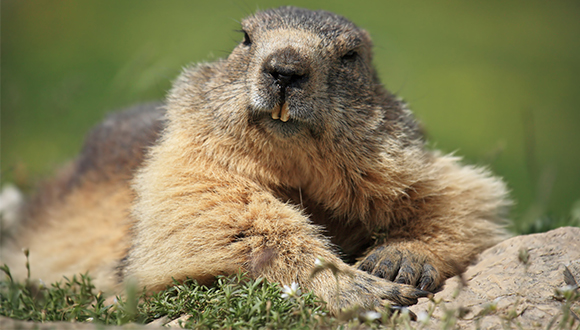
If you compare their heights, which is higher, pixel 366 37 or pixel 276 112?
pixel 366 37

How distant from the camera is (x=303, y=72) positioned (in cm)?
360

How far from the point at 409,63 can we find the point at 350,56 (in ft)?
26.6

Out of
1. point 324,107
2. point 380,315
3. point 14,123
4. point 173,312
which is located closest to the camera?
point 380,315

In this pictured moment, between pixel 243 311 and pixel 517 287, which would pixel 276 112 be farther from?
pixel 517 287

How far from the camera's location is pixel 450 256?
157 inches

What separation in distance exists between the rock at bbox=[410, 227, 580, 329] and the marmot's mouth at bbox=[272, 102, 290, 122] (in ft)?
4.97

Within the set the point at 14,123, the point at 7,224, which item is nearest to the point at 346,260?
the point at 7,224

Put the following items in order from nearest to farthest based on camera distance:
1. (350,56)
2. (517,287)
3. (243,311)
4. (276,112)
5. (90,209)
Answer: (243,311) → (517,287) → (276,112) → (350,56) → (90,209)

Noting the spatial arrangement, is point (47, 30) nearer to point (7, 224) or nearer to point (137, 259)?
point (7, 224)

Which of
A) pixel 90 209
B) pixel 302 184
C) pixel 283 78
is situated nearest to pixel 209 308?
pixel 302 184

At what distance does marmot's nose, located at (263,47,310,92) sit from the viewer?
355cm

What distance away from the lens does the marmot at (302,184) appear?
3594mm

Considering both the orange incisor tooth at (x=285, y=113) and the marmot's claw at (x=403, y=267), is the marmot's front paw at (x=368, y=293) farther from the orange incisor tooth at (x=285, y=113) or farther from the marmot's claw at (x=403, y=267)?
the orange incisor tooth at (x=285, y=113)

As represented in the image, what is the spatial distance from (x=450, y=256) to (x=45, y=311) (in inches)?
120
